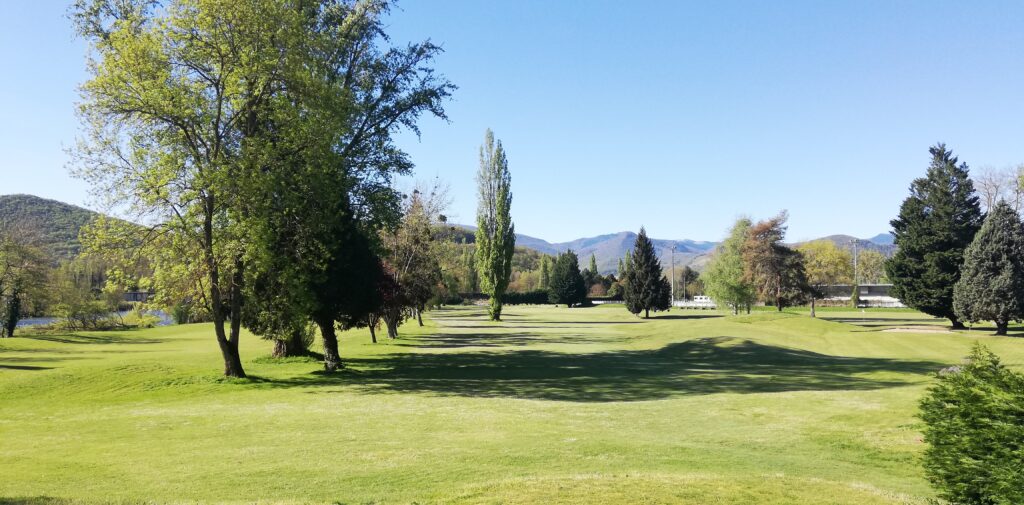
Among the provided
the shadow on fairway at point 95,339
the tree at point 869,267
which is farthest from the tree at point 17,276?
the tree at point 869,267

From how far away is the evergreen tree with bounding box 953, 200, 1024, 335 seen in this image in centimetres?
4028

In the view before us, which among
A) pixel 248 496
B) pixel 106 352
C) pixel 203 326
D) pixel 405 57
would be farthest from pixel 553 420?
pixel 203 326

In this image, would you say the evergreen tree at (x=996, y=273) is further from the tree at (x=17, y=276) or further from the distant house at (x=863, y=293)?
the distant house at (x=863, y=293)

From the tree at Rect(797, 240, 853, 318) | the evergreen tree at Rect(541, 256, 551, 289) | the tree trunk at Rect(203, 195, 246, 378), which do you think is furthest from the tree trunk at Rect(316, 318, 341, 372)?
the evergreen tree at Rect(541, 256, 551, 289)

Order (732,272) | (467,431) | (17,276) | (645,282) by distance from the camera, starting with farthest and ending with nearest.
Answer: (645,282) < (732,272) < (17,276) < (467,431)

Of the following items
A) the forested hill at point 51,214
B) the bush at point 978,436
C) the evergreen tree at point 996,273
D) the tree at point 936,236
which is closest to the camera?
the bush at point 978,436

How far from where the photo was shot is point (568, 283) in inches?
5300

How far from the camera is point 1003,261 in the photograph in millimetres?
40625

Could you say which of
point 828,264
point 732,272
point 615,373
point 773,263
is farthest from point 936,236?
point 828,264

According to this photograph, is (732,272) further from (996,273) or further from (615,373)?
(615,373)

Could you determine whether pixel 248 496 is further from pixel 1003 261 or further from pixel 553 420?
pixel 1003 261

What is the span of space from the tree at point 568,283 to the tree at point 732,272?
52964mm

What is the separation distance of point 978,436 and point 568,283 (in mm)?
127973

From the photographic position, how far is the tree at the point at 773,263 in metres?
73.8
